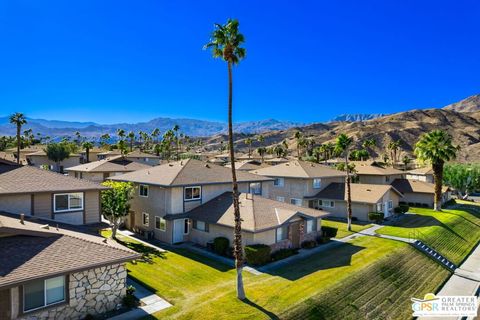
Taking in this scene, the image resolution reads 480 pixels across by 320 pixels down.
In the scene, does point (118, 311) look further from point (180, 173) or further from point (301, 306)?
point (180, 173)

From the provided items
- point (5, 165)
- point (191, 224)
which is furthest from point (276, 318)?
point (5, 165)

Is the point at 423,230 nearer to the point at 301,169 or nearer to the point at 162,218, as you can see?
the point at 301,169

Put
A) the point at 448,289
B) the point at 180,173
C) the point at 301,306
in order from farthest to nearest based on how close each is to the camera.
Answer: the point at 180,173 → the point at 448,289 → the point at 301,306

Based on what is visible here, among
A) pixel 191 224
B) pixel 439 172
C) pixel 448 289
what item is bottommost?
pixel 448 289

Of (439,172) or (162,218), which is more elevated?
(439,172)

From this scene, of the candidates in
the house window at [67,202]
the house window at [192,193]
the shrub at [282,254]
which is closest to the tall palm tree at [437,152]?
the shrub at [282,254]

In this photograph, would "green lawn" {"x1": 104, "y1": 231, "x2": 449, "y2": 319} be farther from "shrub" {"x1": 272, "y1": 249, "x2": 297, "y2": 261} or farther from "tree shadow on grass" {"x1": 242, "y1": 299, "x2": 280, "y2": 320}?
"shrub" {"x1": 272, "y1": 249, "x2": 297, "y2": 261}

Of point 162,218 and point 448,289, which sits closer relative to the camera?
point 448,289

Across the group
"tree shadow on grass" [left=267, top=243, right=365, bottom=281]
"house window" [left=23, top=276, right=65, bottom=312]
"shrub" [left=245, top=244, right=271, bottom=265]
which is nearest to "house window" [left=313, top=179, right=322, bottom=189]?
"tree shadow on grass" [left=267, top=243, right=365, bottom=281]

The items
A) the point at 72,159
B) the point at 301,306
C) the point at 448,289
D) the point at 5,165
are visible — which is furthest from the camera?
the point at 72,159
